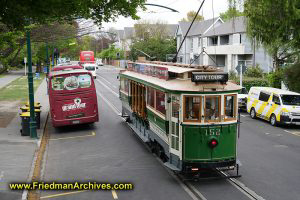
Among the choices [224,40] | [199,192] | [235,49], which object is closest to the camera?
[199,192]

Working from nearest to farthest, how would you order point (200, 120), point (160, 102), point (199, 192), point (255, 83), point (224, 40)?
point (199, 192)
point (200, 120)
point (160, 102)
point (255, 83)
point (224, 40)

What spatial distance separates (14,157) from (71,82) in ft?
18.2

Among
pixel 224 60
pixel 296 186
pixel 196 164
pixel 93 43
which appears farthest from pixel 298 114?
pixel 93 43

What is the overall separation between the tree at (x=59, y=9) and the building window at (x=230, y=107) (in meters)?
4.00

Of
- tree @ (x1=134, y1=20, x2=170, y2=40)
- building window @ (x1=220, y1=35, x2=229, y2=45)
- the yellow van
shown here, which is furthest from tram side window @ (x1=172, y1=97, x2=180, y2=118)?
tree @ (x1=134, y1=20, x2=170, y2=40)

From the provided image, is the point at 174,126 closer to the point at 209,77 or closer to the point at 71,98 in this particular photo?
the point at 209,77

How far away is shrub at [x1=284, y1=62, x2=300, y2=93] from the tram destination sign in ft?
57.6

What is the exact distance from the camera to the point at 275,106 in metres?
20.7

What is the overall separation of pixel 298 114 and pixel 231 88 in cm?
Result: 1011

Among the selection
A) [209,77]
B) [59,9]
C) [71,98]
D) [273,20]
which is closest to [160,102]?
[209,77]

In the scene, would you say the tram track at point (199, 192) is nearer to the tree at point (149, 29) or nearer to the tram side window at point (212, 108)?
the tram side window at point (212, 108)

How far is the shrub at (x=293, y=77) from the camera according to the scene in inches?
1052

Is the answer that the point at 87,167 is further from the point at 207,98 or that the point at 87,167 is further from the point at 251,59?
the point at 251,59

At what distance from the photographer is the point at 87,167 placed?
12.8m
